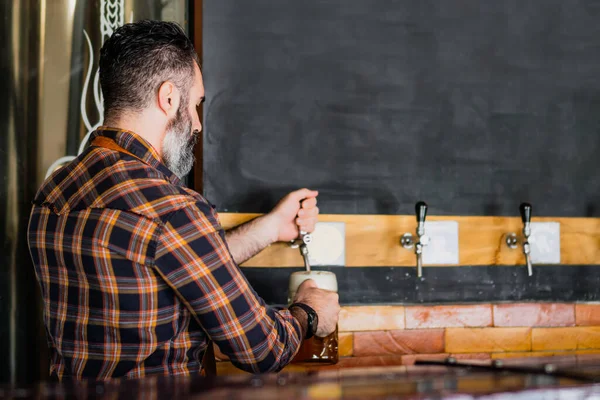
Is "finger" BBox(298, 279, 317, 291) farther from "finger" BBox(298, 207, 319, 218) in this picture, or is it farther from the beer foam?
"finger" BBox(298, 207, 319, 218)

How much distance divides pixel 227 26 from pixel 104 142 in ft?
2.90

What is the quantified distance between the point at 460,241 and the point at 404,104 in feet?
1.83

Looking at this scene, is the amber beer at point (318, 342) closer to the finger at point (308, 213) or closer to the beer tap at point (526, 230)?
the finger at point (308, 213)

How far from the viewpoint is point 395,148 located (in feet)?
7.82

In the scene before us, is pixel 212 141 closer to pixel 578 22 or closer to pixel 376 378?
pixel 376 378

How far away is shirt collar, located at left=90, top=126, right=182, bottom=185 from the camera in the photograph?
5.06ft

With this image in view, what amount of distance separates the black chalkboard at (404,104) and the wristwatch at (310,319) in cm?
65

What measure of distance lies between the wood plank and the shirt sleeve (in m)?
0.81

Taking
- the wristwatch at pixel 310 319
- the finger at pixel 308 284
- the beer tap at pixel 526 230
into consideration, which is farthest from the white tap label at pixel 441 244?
the wristwatch at pixel 310 319

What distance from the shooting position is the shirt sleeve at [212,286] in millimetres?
1348

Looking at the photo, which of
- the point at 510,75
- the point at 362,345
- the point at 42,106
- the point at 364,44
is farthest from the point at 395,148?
the point at 42,106

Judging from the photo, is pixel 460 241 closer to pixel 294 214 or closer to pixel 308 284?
pixel 294 214

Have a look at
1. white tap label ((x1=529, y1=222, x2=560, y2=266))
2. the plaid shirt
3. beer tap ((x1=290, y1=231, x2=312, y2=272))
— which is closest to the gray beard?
the plaid shirt

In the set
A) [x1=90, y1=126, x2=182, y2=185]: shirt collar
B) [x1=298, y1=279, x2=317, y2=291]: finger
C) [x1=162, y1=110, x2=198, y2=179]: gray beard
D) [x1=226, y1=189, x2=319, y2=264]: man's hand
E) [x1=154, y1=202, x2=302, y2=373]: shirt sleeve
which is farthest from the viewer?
[x1=226, y1=189, x2=319, y2=264]: man's hand
